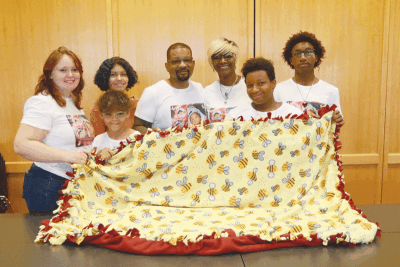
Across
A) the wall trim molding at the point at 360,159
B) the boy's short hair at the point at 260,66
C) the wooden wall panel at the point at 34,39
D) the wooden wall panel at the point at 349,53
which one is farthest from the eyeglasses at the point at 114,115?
the wall trim molding at the point at 360,159

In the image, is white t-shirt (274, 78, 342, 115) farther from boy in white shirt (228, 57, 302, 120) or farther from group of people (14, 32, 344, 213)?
boy in white shirt (228, 57, 302, 120)

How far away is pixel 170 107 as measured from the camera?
2139 mm

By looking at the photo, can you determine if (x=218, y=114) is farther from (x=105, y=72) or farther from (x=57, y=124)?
(x=57, y=124)

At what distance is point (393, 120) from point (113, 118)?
277 centimetres

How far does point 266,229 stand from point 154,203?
653 mm

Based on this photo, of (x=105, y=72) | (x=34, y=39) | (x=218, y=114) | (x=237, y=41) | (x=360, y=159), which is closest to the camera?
(x=218, y=114)

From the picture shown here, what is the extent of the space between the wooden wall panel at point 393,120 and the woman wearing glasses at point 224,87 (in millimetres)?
1843

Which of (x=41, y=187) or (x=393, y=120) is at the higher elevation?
(x=393, y=120)

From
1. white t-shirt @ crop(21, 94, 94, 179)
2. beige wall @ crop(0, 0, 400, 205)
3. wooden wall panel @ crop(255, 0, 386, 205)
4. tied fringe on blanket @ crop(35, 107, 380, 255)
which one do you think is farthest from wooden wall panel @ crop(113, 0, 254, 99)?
tied fringe on blanket @ crop(35, 107, 380, 255)

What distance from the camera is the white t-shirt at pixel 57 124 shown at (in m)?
1.72

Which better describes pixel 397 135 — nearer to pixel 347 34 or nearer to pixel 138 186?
pixel 347 34

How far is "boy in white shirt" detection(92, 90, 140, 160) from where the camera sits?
1.94m

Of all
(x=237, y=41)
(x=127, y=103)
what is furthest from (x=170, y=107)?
(x=237, y=41)

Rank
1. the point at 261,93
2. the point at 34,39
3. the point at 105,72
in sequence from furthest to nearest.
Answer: the point at 34,39 < the point at 105,72 < the point at 261,93
